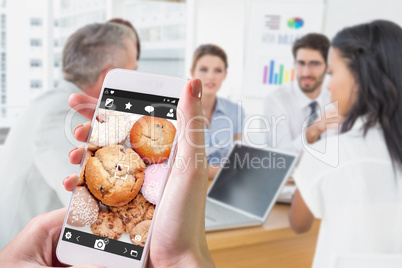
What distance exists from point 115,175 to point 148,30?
3041mm

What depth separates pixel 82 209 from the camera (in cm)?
57

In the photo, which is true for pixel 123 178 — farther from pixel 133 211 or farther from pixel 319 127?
pixel 319 127

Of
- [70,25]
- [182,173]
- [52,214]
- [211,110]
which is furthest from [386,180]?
[70,25]

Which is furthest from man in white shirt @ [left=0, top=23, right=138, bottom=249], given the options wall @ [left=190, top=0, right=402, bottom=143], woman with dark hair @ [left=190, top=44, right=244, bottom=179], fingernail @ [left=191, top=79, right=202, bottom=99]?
wall @ [left=190, top=0, right=402, bottom=143]

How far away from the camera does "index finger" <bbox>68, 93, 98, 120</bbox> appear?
0.62 meters

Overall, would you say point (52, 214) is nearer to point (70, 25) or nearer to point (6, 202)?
point (6, 202)

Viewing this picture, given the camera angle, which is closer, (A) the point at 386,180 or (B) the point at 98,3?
(A) the point at 386,180

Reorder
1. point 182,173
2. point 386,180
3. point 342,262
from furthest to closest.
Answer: point 386,180
point 342,262
point 182,173

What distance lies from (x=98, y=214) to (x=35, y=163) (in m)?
0.57

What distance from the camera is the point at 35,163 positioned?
1.05 m

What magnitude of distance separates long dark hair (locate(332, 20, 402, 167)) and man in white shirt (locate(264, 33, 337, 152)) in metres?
1.21

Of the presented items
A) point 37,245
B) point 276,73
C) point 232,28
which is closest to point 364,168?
point 37,245

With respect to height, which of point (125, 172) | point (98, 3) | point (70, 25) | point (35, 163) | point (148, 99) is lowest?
point (35, 163)

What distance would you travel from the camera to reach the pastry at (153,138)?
56 centimetres
